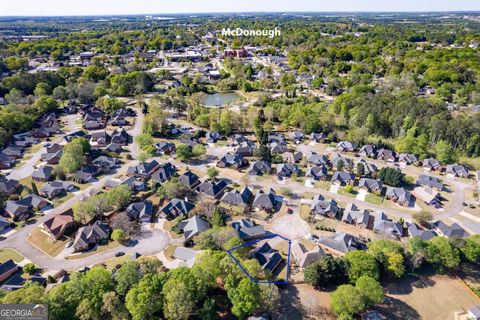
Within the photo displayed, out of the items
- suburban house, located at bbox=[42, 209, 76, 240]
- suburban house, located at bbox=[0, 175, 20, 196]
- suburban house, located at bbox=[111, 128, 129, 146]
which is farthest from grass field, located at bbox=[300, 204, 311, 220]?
suburban house, located at bbox=[0, 175, 20, 196]

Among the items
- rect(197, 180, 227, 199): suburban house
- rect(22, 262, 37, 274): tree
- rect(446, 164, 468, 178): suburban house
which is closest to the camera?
rect(22, 262, 37, 274): tree

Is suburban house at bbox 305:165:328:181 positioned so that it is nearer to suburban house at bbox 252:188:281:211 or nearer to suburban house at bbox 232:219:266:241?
suburban house at bbox 252:188:281:211

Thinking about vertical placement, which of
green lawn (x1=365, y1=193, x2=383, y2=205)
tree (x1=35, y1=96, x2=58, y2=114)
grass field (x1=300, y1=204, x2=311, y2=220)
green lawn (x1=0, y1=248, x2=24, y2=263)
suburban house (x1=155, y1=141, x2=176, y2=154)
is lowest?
green lawn (x1=365, y1=193, x2=383, y2=205)

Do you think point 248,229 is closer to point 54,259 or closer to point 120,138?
point 54,259

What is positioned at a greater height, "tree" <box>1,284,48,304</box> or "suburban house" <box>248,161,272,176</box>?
"tree" <box>1,284,48,304</box>

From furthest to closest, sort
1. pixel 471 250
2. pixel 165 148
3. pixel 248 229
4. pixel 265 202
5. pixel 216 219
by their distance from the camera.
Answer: pixel 165 148
pixel 265 202
pixel 216 219
pixel 248 229
pixel 471 250

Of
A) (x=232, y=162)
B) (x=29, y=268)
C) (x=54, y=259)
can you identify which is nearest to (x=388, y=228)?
(x=232, y=162)
